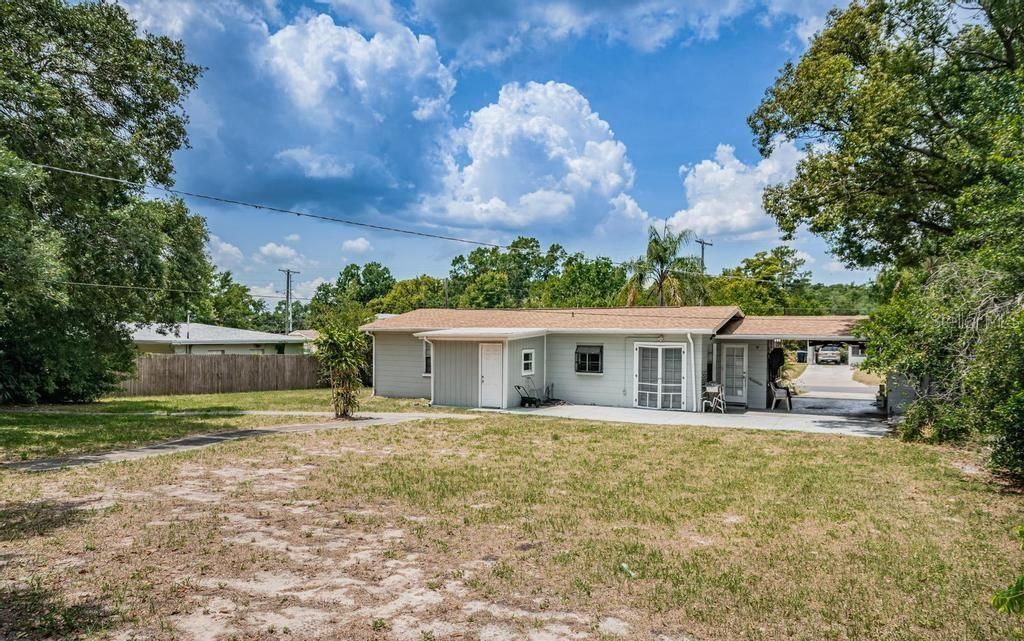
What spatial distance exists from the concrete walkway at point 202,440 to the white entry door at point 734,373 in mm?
8523

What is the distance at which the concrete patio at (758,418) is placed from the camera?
1494 cm

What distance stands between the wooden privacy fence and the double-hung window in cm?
1376

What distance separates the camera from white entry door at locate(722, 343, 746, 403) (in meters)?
19.4

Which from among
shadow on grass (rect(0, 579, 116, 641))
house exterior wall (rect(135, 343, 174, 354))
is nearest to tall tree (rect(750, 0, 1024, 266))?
shadow on grass (rect(0, 579, 116, 641))

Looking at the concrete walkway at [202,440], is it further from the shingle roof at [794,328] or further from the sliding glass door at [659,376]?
the shingle roof at [794,328]

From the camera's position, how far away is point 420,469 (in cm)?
957

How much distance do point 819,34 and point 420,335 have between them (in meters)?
15.1

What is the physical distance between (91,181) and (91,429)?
543cm

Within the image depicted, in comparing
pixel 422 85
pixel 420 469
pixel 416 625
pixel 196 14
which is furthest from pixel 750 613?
pixel 422 85

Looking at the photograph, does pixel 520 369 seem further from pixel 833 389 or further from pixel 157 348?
pixel 157 348

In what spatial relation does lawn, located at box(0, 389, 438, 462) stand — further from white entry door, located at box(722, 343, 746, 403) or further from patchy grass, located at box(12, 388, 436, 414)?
white entry door, located at box(722, 343, 746, 403)

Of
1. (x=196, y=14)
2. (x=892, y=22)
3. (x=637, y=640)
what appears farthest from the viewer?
(x=892, y=22)

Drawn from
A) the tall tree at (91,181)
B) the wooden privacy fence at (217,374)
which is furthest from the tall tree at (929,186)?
the wooden privacy fence at (217,374)

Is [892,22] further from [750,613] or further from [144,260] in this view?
[144,260]
